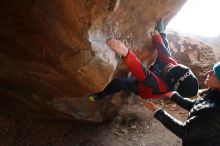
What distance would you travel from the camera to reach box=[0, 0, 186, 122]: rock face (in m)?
3.00

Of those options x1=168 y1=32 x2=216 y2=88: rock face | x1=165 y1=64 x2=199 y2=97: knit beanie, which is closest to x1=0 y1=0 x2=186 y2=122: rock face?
x1=165 y1=64 x2=199 y2=97: knit beanie

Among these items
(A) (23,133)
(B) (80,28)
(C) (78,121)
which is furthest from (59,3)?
(A) (23,133)

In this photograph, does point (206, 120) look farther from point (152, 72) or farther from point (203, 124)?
point (152, 72)

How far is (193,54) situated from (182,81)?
3.30 meters

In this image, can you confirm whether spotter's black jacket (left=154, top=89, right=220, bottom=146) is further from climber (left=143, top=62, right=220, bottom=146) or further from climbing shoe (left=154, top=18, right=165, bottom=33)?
climbing shoe (left=154, top=18, right=165, bottom=33)

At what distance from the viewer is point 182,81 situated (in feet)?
12.5

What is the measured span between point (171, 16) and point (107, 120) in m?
2.10

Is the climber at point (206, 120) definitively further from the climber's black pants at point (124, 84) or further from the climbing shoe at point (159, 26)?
the climbing shoe at point (159, 26)

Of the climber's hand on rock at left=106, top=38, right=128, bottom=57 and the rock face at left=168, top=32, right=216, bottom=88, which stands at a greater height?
the climber's hand on rock at left=106, top=38, right=128, bottom=57

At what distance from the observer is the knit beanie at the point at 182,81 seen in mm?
3764

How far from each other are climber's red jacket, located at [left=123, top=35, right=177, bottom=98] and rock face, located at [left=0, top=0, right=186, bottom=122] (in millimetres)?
172

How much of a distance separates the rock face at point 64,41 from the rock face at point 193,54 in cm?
220

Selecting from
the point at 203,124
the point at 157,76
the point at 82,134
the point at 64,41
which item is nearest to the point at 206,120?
the point at 203,124

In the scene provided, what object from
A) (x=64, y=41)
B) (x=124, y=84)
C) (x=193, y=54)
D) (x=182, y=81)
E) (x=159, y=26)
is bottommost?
(x=193, y=54)
